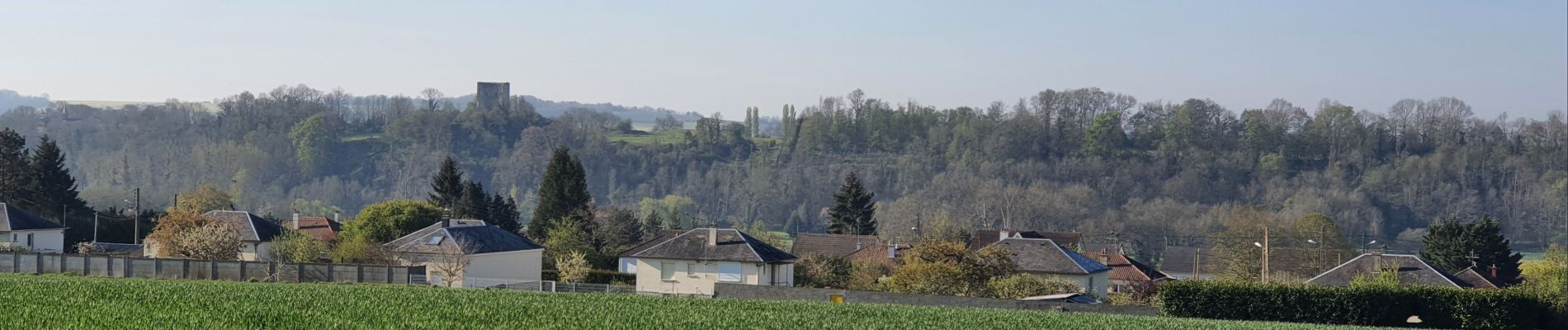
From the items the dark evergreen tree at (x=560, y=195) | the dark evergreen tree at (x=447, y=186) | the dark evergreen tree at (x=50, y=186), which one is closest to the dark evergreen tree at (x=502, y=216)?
the dark evergreen tree at (x=560, y=195)

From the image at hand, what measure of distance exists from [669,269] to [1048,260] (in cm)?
1636

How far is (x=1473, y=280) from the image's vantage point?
68.6 meters

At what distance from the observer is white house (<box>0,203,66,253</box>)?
71.3m

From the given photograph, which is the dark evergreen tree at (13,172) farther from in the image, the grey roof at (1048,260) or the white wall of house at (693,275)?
the grey roof at (1048,260)

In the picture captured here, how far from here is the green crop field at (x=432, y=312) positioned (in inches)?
1089

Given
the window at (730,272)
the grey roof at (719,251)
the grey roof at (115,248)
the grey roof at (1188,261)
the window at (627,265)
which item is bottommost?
the grey roof at (1188,261)

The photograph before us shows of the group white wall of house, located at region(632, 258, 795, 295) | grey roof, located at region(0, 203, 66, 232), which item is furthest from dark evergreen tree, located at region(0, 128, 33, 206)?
white wall of house, located at region(632, 258, 795, 295)

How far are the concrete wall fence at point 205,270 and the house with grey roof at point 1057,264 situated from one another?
24290 mm

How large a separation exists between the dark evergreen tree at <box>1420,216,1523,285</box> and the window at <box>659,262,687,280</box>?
40266 mm

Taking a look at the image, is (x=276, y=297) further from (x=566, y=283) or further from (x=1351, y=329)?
(x=1351, y=329)

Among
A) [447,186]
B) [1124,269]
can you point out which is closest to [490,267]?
[1124,269]

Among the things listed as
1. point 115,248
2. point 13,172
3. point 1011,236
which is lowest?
point 115,248

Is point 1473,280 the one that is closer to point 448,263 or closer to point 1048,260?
point 1048,260

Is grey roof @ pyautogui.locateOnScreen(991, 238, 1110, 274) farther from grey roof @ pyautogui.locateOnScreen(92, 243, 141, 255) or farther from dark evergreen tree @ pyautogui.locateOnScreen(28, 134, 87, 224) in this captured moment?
dark evergreen tree @ pyautogui.locateOnScreen(28, 134, 87, 224)
